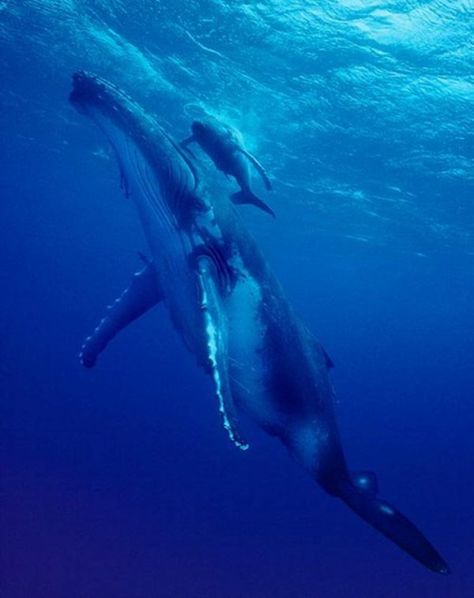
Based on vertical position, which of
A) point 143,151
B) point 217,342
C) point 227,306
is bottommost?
point 217,342

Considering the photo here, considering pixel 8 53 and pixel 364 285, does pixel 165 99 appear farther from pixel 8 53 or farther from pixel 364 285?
pixel 364 285

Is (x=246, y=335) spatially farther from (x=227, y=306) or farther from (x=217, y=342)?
(x=217, y=342)

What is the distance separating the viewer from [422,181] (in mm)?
23000

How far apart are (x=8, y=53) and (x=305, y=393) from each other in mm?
22835

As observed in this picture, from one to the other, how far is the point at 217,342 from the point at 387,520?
104 inches

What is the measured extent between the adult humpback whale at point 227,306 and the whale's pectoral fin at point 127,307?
2 cm

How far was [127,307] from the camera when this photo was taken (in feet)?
19.5

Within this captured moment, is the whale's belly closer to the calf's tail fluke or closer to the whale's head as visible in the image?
the whale's head

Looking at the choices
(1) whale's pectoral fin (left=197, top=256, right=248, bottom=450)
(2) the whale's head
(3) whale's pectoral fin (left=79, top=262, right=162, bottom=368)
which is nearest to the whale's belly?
(1) whale's pectoral fin (left=197, top=256, right=248, bottom=450)

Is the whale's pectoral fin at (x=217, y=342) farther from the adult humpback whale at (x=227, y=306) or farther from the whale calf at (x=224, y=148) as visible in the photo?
the whale calf at (x=224, y=148)

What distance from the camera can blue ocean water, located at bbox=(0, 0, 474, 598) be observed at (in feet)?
43.3

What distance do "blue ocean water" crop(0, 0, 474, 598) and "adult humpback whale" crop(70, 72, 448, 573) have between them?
0.80 meters

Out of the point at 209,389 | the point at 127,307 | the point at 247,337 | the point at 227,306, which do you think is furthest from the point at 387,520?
the point at 209,389

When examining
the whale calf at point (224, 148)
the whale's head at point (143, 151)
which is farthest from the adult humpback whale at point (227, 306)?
the whale calf at point (224, 148)
